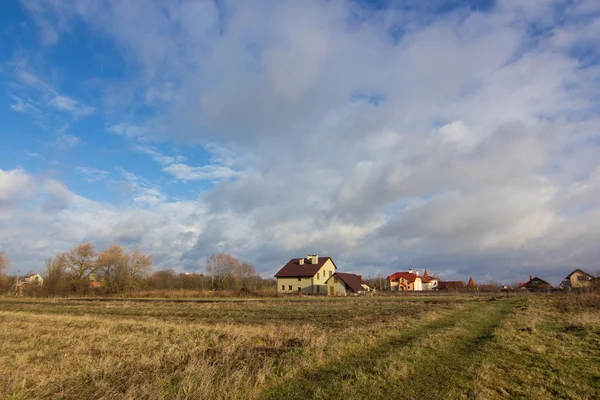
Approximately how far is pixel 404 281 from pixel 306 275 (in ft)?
149

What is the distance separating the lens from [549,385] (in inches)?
343

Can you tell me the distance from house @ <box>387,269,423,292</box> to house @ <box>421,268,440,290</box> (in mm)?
7350

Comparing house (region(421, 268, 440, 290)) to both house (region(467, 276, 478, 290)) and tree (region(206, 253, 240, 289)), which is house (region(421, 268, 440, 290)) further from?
tree (region(206, 253, 240, 289))

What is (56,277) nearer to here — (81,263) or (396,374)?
(81,263)

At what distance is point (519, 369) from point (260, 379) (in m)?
7.44

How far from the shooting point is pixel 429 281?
12975cm

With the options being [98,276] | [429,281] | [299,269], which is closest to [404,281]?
[429,281]

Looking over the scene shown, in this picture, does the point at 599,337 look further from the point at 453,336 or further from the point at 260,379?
the point at 260,379

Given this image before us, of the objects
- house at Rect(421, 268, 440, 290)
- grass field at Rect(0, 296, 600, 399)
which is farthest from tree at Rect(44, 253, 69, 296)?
house at Rect(421, 268, 440, 290)

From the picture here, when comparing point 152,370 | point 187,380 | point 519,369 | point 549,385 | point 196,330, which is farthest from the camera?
point 196,330

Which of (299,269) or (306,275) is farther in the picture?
(299,269)

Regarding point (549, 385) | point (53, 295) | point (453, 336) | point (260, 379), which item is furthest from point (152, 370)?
point (53, 295)

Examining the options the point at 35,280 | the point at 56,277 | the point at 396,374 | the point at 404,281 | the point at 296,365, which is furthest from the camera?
the point at 404,281

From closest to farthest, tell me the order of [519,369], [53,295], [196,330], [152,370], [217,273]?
[152,370]
[519,369]
[196,330]
[53,295]
[217,273]
